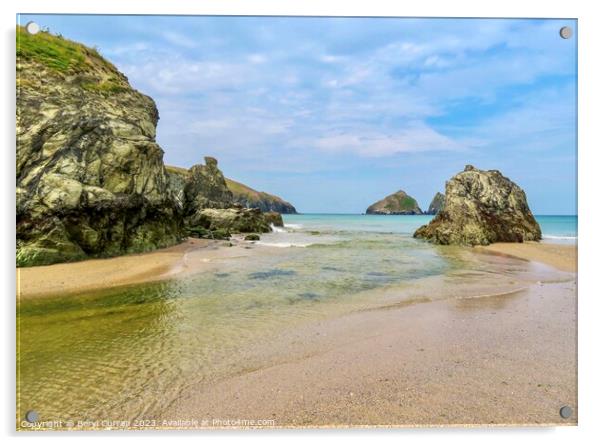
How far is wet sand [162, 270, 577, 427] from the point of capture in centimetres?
409

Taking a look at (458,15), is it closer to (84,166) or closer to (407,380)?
(407,380)

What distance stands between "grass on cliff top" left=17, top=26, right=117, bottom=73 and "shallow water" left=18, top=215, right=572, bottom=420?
16.6ft

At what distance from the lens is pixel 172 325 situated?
6.89 m

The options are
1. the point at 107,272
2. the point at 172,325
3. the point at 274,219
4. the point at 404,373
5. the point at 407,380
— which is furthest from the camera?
the point at 274,219

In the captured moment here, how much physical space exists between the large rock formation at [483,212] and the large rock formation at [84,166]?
82.1ft

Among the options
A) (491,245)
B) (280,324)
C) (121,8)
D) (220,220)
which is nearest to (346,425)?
(280,324)

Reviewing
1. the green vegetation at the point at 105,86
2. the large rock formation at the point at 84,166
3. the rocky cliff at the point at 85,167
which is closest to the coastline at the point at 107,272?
the rocky cliff at the point at 85,167

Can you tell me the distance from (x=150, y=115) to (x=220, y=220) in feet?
63.1

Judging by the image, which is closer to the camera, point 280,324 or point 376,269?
point 280,324

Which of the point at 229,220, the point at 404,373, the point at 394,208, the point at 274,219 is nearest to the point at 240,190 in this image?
the point at 394,208

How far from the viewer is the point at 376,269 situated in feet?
48.9

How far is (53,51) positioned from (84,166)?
643 cm

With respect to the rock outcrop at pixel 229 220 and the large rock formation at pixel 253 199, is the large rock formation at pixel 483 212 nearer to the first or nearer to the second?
the rock outcrop at pixel 229 220
